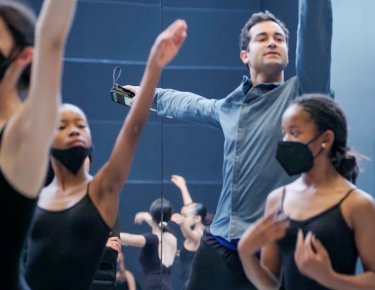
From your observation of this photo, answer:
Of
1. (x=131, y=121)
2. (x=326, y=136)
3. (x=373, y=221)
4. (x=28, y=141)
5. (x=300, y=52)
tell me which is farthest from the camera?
(x=300, y=52)

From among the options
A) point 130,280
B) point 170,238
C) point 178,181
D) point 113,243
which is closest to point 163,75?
point 178,181

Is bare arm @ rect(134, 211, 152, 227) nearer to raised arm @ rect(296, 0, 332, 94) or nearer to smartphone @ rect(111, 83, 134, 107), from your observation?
smartphone @ rect(111, 83, 134, 107)

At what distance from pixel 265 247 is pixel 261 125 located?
0.38m

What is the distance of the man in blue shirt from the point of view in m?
1.88

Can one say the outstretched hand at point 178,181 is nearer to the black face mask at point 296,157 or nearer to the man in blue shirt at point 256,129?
the man in blue shirt at point 256,129

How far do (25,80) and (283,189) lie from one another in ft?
2.47

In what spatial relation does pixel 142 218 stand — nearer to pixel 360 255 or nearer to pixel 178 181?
pixel 178 181

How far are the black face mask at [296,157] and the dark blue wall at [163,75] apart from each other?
2.26m

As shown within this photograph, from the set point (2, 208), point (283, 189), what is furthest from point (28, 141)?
point (283, 189)

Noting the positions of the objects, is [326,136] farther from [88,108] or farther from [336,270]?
[88,108]

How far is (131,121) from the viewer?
1436mm

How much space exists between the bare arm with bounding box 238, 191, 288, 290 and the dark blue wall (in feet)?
7.42

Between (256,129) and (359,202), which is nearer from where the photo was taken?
(359,202)

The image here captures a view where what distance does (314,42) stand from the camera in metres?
1.87
